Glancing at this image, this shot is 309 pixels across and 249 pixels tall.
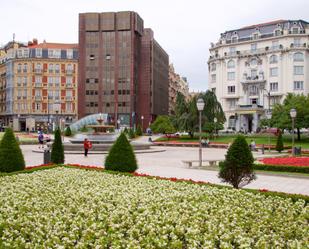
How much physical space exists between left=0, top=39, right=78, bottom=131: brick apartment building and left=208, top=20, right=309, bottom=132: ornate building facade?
32360 millimetres

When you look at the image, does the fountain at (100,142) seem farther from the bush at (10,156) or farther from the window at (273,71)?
the window at (273,71)

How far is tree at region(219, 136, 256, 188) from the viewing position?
43.7ft

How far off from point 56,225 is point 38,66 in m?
88.1

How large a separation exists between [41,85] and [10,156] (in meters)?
76.9

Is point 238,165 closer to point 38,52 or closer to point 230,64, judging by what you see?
point 230,64

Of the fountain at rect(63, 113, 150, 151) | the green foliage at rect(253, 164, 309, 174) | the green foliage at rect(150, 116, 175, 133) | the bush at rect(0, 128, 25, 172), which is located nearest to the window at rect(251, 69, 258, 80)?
the green foliage at rect(150, 116, 175, 133)

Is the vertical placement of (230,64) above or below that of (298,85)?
above

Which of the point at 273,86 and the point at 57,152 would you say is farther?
the point at 273,86

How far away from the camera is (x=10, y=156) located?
17.8 metres

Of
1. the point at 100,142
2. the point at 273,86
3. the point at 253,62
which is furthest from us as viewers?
the point at 253,62

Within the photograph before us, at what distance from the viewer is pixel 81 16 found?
88875 mm

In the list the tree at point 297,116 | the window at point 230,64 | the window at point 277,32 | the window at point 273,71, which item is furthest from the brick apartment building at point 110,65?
the tree at point 297,116

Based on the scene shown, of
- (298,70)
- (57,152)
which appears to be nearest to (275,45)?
(298,70)

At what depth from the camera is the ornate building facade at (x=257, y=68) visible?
240ft
